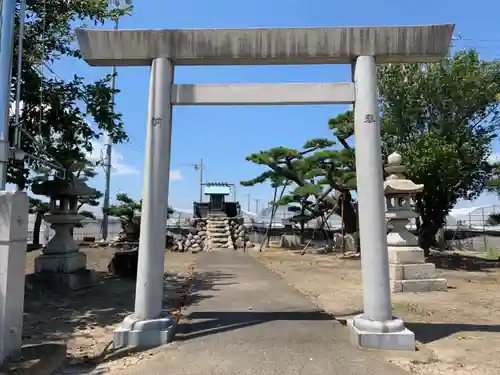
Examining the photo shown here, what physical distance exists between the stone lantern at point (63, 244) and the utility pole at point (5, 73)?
5.82 m

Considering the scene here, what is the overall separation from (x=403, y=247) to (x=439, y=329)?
172 inches

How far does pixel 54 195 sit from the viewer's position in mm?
10195

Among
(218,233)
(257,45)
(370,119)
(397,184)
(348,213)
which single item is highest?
(257,45)

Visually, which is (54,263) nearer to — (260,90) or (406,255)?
(260,90)

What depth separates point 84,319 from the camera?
22.8 ft

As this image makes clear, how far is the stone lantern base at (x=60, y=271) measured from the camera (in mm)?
9469

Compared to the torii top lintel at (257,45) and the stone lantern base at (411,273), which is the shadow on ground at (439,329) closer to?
the stone lantern base at (411,273)

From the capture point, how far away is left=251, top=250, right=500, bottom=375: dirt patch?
4.60m

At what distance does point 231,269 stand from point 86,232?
80.0ft

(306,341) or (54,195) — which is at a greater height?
(54,195)

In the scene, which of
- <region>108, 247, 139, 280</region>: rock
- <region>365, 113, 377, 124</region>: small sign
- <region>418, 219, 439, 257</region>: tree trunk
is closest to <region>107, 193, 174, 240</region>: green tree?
<region>108, 247, 139, 280</region>: rock

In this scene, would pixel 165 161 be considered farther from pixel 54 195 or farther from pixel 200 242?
pixel 200 242

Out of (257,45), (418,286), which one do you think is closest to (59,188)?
(257,45)

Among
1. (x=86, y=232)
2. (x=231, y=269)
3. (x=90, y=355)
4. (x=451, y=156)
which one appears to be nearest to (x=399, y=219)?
(x=451, y=156)
